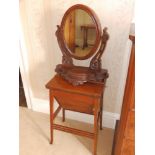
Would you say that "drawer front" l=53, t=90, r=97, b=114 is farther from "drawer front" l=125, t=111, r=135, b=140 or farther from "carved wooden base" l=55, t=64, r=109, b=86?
"drawer front" l=125, t=111, r=135, b=140

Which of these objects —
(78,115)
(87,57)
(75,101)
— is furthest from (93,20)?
(78,115)

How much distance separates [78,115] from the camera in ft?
7.32

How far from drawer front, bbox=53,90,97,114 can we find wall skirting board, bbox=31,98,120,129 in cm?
50

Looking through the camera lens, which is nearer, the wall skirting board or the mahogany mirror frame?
the mahogany mirror frame

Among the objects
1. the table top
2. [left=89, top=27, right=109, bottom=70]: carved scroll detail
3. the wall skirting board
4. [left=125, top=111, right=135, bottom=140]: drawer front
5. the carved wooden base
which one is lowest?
the wall skirting board

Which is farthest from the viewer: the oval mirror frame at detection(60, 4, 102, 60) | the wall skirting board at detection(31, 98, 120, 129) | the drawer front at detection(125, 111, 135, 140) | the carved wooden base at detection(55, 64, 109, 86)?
the wall skirting board at detection(31, 98, 120, 129)

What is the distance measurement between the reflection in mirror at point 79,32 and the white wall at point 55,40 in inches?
6.3

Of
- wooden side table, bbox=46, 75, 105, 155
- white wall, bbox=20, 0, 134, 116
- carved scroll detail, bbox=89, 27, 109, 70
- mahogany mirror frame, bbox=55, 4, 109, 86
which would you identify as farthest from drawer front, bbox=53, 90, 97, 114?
white wall, bbox=20, 0, 134, 116

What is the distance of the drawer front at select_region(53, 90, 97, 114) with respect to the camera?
160 centimetres

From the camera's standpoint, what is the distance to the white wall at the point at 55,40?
5.41 feet

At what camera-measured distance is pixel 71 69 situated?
173cm

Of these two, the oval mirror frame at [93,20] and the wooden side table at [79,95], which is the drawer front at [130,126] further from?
the oval mirror frame at [93,20]

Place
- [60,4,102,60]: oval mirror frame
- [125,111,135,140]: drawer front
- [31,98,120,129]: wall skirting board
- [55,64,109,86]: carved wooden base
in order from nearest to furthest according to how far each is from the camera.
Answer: [125,111,135,140]: drawer front → [60,4,102,60]: oval mirror frame → [55,64,109,86]: carved wooden base → [31,98,120,129]: wall skirting board

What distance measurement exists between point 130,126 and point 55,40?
3.67 ft
